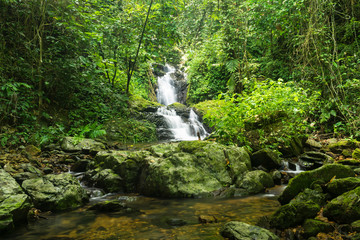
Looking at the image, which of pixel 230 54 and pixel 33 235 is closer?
pixel 33 235

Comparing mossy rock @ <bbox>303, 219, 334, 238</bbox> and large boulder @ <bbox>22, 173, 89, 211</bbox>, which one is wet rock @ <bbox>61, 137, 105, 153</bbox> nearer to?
large boulder @ <bbox>22, 173, 89, 211</bbox>

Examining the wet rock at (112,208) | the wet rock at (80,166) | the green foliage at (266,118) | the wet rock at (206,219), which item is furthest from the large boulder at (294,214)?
the wet rock at (80,166)

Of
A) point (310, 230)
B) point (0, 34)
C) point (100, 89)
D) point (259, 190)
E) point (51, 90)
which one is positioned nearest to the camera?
point (310, 230)

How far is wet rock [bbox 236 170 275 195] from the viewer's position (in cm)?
457

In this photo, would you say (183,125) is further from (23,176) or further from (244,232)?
(244,232)

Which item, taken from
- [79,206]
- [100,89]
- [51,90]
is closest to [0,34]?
[51,90]

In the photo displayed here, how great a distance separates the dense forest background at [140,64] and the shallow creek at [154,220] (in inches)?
113

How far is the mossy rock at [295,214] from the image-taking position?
268cm

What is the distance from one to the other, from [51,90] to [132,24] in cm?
404

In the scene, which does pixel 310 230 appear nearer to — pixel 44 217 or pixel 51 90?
pixel 44 217

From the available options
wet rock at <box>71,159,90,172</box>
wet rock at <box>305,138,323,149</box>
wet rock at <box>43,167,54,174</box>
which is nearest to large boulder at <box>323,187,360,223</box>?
wet rock at <box>305,138,323,149</box>

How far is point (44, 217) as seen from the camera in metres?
3.67

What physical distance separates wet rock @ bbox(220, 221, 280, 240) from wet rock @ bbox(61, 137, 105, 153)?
18.2ft

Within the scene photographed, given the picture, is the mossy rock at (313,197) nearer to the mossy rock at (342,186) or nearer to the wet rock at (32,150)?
the mossy rock at (342,186)
